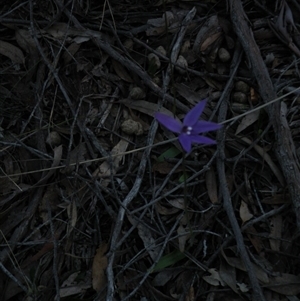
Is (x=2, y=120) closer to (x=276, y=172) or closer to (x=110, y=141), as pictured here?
(x=110, y=141)

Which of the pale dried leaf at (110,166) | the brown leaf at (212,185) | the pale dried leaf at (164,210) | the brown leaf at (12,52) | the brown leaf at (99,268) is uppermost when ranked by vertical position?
the brown leaf at (12,52)

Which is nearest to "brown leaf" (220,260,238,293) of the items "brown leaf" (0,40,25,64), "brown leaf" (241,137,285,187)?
"brown leaf" (241,137,285,187)

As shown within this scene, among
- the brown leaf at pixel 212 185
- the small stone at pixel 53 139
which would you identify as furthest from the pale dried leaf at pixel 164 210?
the small stone at pixel 53 139

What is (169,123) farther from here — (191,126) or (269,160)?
(269,160)

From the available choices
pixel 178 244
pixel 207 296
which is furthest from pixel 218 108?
pixel 207 296

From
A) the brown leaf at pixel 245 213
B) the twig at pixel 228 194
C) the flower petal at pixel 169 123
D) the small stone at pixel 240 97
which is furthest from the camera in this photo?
the small stone at pixel 240 97

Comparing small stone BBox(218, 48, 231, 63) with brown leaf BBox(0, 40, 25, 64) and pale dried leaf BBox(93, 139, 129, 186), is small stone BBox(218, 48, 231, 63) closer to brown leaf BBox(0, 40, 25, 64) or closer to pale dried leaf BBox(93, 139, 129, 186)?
pale dried leaf BBox(93, 139, 129, 186)

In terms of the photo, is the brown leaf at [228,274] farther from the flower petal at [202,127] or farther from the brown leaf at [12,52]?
the brown leaf at [12,52]
